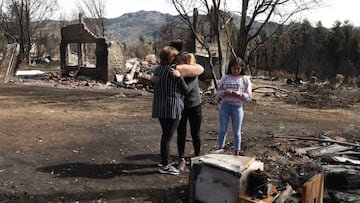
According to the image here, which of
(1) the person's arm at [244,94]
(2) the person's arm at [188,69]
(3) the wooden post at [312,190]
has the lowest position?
(3) the wooden post at [312,190]

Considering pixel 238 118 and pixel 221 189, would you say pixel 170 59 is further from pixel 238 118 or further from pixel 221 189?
pixel 221 189

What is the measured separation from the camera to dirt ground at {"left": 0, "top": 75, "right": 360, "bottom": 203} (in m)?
4.46

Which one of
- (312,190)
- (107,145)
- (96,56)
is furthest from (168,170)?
(96,56)

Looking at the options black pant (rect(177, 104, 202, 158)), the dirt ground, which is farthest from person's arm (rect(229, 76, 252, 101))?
the dirt ground

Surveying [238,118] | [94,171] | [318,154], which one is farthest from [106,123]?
[318,154]

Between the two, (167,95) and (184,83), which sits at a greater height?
(184,83)

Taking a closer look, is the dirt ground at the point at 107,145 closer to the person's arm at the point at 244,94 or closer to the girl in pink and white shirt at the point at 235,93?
the girl in pink and white shirt at the point at 235,93

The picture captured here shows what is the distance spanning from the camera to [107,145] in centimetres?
646

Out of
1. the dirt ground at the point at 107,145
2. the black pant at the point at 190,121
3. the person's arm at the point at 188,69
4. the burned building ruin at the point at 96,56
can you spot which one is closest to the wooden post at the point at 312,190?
the dirt ground at the point at 107,145

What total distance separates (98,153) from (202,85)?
14.2 m

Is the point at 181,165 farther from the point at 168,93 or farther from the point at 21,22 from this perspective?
the point at 21,22

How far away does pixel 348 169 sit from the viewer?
15.7 ft

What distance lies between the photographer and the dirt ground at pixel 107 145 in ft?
14.6

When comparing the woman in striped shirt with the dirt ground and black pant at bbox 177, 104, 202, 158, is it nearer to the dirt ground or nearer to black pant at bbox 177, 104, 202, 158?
black pant at bbox 177, 104, 202, 158
